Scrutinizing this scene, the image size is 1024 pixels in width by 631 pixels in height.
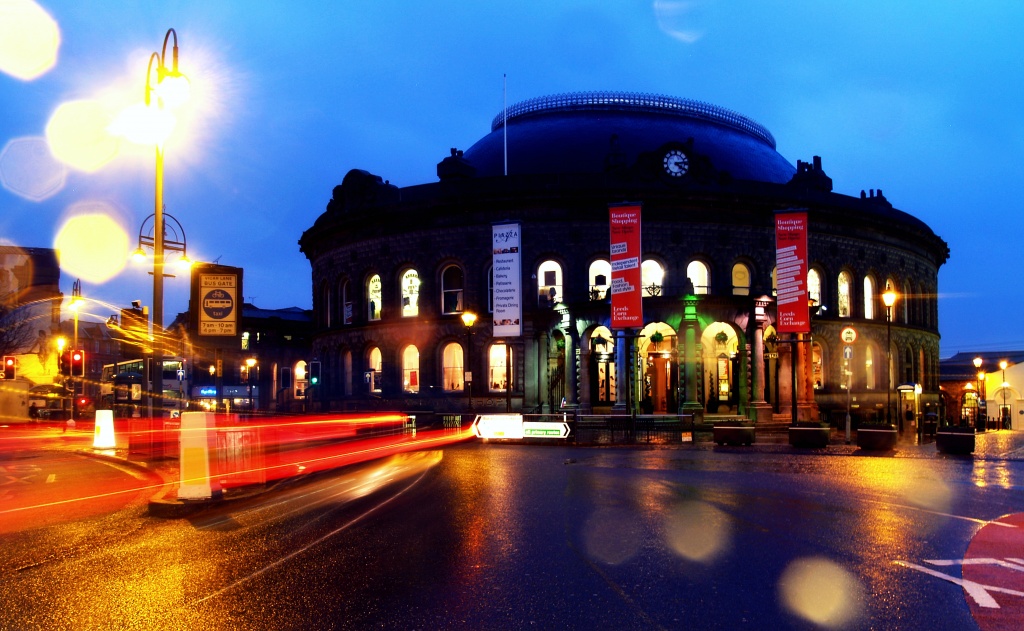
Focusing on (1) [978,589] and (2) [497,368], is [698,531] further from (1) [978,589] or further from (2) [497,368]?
(2) [497,368]

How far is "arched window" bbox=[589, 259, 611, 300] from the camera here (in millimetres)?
49403

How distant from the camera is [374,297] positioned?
56.8 m

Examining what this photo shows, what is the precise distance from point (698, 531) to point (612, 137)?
4442cm

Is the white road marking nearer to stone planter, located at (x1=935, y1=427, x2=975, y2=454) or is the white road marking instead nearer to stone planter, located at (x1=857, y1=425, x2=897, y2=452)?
stone planter, located at (x1=935, y1=427, x2=975, y2=454)

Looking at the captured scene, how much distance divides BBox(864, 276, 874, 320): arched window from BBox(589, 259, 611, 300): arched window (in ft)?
61.7

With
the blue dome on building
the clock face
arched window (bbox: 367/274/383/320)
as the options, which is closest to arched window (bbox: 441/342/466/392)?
arched window (bbox: 367/274/383/320)

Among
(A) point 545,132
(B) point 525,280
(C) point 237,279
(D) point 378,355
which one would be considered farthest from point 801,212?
(C) point 237,279

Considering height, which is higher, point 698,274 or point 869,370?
point 698,274

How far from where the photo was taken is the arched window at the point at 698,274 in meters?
52.0

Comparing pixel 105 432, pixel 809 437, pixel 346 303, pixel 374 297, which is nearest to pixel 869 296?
pixel 809 437

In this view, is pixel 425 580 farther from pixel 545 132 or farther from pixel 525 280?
pixel 545 132

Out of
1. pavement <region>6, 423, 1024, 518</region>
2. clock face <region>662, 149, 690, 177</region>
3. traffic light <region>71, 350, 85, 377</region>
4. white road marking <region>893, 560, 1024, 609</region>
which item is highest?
clock face <region>662, 149, 690, 177</region>

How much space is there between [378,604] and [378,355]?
4939 centimetres

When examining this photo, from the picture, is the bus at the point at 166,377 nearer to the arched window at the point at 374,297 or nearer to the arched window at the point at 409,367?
the arched window at the point at 374,297
